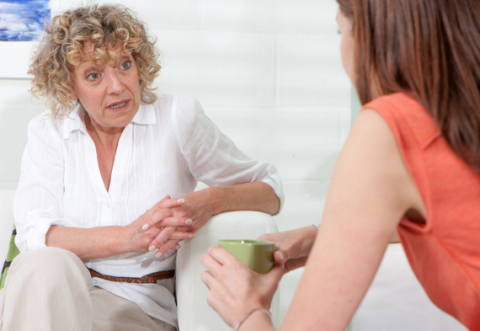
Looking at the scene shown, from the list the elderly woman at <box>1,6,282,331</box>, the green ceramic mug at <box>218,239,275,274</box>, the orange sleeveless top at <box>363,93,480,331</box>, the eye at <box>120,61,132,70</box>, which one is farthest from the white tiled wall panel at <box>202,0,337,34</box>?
the orange sleeveless top at <box>363,93,480,331</box>

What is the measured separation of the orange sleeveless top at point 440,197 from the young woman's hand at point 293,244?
0.35m

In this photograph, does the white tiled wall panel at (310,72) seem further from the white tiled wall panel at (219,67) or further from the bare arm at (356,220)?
the bare arm at (356,220)

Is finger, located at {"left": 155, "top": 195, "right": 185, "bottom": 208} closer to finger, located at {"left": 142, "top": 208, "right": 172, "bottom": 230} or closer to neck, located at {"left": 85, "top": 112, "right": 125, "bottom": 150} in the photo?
finger, located at {"left": 142, "top": 208, "right": 172, "bottom": 230}

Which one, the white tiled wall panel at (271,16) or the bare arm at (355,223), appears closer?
the bare arm at (355,223)

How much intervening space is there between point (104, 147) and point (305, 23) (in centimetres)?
120

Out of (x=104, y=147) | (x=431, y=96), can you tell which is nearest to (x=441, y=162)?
(x=431, y=96)

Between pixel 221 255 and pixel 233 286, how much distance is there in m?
0.07

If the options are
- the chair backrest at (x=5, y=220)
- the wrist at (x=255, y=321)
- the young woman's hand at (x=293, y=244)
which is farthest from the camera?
the chair backrest at (x=5, y=220)

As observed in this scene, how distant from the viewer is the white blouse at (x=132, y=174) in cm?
164

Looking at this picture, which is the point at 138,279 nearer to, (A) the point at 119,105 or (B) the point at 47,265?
(B) the point at 47,265

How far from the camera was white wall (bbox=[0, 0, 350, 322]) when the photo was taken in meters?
2.30

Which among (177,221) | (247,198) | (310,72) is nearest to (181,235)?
(177,221)

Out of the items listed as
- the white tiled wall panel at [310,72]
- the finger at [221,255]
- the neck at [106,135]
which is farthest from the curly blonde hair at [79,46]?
the finger at [221,255]

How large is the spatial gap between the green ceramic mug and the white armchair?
611 mm
